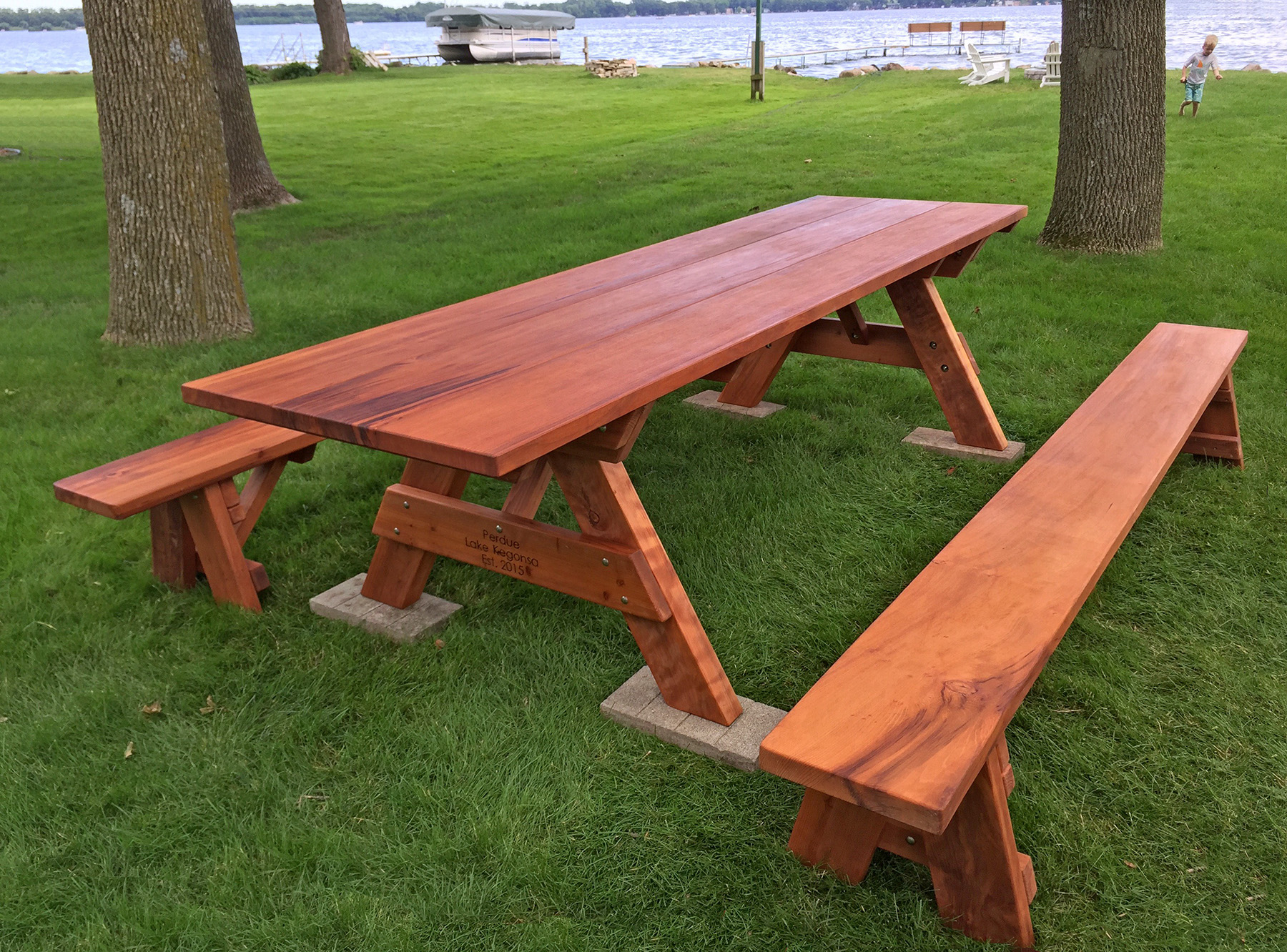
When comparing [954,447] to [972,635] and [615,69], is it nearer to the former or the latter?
[972,635]

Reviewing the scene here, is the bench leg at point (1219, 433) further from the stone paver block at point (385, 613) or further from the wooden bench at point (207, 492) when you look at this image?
the wooden bench at point (207, 492)

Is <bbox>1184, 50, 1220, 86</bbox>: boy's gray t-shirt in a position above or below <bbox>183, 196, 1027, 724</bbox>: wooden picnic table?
above

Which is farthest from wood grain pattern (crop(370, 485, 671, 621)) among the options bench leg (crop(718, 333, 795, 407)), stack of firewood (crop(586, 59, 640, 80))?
stack of firewood (crop(586, 59, 640, 80))

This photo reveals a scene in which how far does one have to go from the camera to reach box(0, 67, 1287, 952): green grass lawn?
6.41 feet

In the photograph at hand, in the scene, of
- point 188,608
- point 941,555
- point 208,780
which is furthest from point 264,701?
point 941,555

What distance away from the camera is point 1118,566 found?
10.3 ft

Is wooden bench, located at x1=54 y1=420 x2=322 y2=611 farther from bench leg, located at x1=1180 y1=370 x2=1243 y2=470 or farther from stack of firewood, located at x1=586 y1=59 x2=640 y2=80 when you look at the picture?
stack of firewood, located at x1=586 y1=59 x2=640 y2=80

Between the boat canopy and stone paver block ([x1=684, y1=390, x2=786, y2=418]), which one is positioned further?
the boat canopy

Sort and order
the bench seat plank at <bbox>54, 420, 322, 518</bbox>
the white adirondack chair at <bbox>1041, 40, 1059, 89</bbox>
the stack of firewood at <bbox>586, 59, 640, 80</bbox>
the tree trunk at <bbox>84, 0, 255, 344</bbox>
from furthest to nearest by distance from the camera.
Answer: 1. the stack of firewood at <bbox>586, 59, 640, 80</bbox>
2. the white adirondack chair at <bbox>1041, 40, 1059, 89</bbox>
3. the tree trunk at <bbox>84, 0, 255, 344</bbox>
4. the bench seat plank at <bbox>54, 420, 322, 518</bbox>

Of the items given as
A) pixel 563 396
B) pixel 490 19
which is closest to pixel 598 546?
pixel 563 396

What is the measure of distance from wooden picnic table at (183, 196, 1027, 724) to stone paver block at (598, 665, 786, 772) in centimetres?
4

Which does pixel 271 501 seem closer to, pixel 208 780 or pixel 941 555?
pixel 208 780

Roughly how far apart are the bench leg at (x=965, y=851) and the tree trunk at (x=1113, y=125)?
18.6 feet

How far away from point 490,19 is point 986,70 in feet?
82.1
